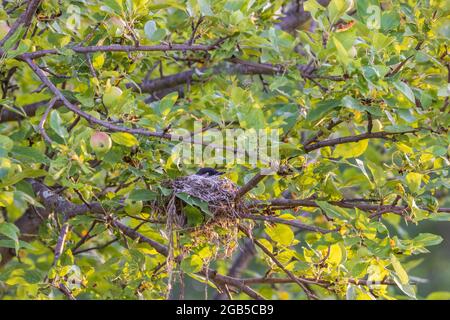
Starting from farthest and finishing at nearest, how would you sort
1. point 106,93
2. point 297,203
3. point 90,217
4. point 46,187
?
1. point 46,187
2. point 90,217
3. point 297,203
4. point 106,93

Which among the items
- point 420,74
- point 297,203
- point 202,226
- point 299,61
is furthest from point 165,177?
point 420,74

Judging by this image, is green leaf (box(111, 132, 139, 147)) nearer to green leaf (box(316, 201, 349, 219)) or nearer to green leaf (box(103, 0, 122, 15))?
green leaf (box(103, 0, 122, 15))

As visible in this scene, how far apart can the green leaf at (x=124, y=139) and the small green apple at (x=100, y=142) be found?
0.02m

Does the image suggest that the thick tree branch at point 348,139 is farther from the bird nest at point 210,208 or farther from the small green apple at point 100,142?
the small green apple at point 100,142

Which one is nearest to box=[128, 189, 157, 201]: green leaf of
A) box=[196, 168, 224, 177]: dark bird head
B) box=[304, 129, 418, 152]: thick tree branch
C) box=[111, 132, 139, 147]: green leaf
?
box=[111, 132, 139, 147]: green leaf

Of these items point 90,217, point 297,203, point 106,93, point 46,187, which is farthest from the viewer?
point 46,187

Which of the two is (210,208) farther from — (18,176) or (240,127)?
(18,176)

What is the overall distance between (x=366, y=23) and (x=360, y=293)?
635 millimetres

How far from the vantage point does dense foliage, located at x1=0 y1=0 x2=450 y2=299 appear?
165 cm

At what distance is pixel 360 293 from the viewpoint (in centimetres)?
176

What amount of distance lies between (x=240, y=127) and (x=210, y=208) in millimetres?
270

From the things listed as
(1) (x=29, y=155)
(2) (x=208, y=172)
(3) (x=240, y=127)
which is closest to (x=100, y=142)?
(1) (x=29, y=155)

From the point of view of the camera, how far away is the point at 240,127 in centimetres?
167

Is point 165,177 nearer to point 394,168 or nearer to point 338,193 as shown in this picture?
point 338,193
